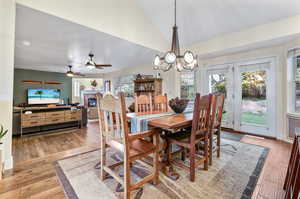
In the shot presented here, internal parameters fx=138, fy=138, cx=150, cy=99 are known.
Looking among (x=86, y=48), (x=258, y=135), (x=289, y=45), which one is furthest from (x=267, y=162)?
(x=86, y=48)

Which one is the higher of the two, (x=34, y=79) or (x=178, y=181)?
(x=34, y=79)

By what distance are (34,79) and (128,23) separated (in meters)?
5.60

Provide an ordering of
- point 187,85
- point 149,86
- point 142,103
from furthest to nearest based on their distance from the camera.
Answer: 1. point 149,86
2. point 187,85
3. point 142,103

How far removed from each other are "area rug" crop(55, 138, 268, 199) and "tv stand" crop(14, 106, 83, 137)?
230 centimetres

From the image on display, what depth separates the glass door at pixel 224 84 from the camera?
13.3 feet

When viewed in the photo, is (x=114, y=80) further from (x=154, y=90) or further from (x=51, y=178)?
(x=51, y=178)

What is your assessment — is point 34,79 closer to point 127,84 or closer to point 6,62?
point 127,84

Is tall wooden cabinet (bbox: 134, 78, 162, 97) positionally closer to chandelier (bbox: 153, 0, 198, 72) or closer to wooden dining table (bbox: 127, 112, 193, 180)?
chandelier (bbox: 153, 0, 198, 72)

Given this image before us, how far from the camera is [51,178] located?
1809mm

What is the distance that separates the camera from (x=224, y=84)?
4.17 meters

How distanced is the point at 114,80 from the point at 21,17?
5.23m

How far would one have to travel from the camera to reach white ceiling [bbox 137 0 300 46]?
8.63 ft

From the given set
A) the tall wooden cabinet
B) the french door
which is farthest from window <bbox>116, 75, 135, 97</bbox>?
the french door

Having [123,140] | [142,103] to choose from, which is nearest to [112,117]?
[123,140]
